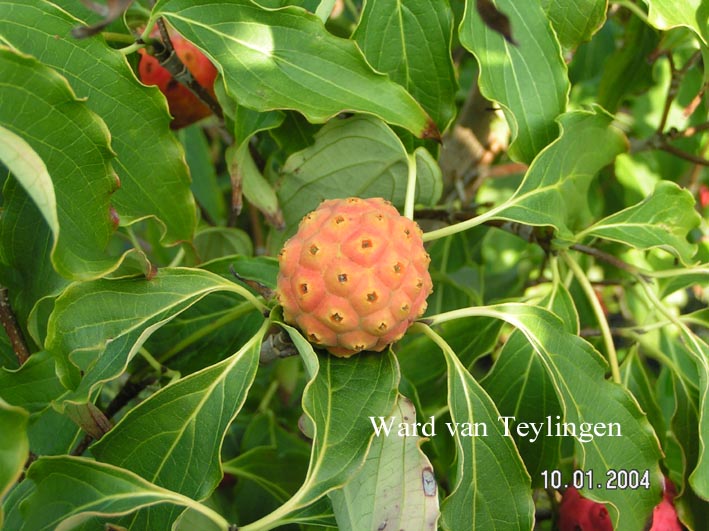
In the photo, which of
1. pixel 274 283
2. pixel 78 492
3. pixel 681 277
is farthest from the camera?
pixel 681 277

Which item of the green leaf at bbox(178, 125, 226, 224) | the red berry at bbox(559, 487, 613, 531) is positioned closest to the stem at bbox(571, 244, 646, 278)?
the red berry at bbox(559, 487, 613, 531)

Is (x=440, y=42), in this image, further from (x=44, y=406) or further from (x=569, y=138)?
(x=44, y=406)

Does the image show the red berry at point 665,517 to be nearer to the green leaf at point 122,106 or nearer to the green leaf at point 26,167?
the green leaf at point 122,106

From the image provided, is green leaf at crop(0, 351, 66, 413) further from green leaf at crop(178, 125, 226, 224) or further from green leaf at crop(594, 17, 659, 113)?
green leaf at crop(594, 17, 659, 113)

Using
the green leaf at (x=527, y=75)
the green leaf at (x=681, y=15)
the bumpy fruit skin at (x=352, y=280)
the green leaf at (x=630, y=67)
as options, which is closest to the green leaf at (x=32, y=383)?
the bumpy fruit skin at (x=352, y=280)

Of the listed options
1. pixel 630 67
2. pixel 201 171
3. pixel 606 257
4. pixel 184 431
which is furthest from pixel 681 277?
pixel 201 171

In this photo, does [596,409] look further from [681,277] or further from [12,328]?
[12,328]
